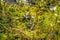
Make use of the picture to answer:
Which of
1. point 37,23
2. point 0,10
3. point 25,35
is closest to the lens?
point 25,35

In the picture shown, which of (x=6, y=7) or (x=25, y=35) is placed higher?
(x=6, y=7)

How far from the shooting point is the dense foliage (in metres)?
2.98

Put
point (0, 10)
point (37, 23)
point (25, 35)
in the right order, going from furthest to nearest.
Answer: point (0, 10)
point (37, 23)
point (25, 35)

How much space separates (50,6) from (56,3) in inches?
5.1

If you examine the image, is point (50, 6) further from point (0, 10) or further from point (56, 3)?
point (0, 10)

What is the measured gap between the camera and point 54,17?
3.12 metres

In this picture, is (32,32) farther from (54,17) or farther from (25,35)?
(54,17)

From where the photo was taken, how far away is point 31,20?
325 centimetres

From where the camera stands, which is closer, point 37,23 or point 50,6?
point 37,23

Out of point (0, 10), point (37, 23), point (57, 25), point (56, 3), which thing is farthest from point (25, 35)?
point (56, 3)

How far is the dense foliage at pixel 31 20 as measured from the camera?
117 inches

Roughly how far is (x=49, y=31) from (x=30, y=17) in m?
0.51

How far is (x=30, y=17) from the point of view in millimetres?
3318

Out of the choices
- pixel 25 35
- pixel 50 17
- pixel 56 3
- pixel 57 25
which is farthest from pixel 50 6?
pixel 25 35
